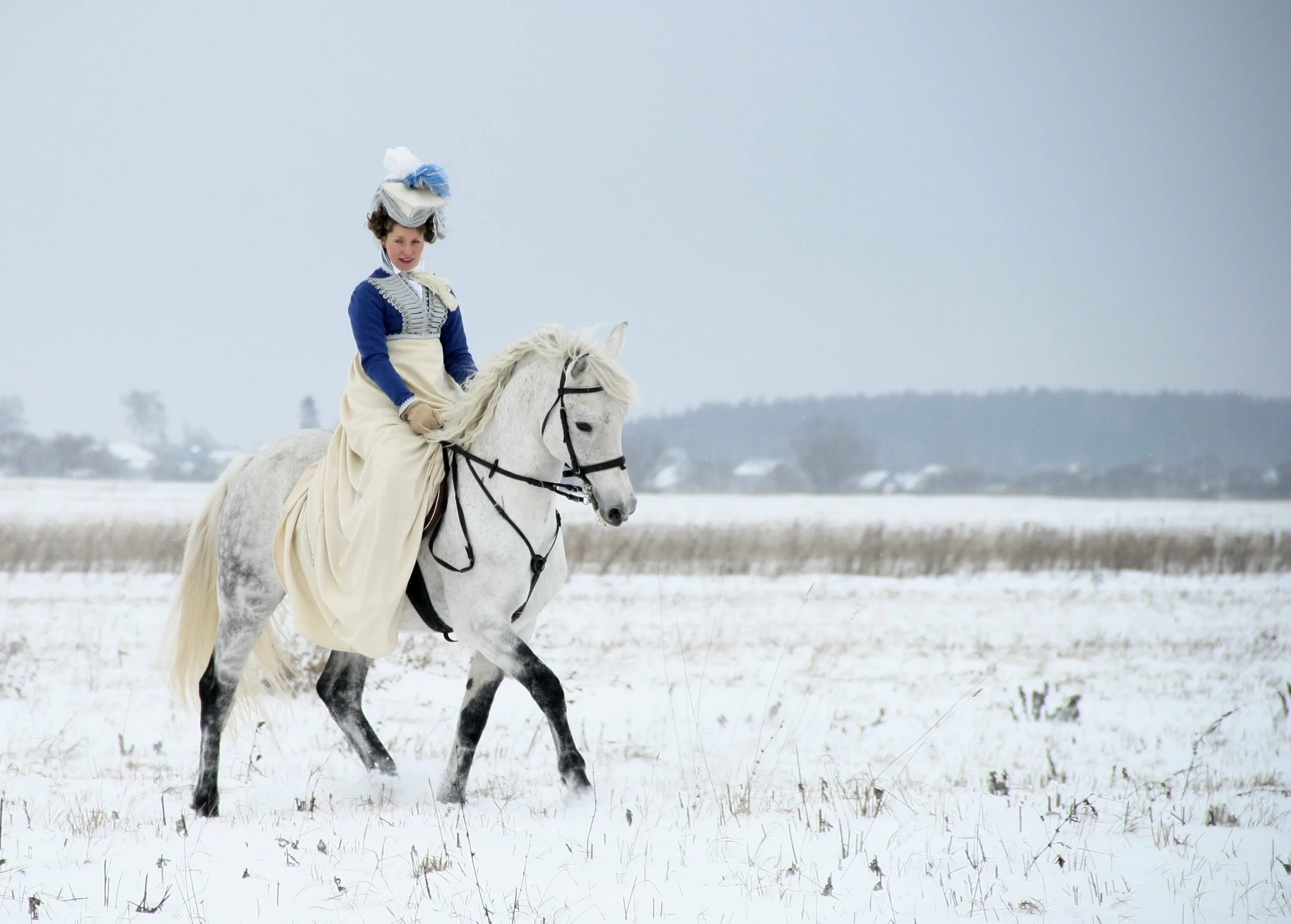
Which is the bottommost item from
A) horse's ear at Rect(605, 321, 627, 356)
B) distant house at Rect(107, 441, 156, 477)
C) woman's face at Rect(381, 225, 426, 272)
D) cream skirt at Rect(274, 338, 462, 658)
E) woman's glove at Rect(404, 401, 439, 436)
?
distant house at Rect(107, 441, 156, 477)

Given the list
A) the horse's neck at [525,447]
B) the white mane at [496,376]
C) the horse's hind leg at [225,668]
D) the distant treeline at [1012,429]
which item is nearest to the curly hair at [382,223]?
the white mane at [496,376]

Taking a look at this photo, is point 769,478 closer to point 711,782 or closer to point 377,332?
point 711,782

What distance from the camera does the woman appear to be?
4.60 meters

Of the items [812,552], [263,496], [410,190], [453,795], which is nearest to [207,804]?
[453,795]

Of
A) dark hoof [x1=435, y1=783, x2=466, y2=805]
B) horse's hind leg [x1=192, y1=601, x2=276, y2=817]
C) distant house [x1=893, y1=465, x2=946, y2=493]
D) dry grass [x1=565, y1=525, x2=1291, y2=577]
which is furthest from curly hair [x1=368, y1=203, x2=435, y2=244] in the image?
distant house [x1=893, y1=465, x2=946, y2=493]

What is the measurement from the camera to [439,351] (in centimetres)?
514

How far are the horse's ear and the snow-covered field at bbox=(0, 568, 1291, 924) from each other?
1973 mm

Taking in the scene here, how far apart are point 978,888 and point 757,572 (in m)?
12.8

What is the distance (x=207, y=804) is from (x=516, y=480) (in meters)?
2.07

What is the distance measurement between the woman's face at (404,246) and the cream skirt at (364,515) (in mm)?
390

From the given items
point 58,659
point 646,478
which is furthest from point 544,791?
point 646,478

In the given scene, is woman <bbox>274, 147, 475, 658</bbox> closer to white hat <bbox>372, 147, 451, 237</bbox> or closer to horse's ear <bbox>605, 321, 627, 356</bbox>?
white hat <bbox>372, 147, 451, 237</bbox>

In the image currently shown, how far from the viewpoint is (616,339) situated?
15.1 feet

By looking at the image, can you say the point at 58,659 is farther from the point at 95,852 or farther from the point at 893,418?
the point at 893,418
